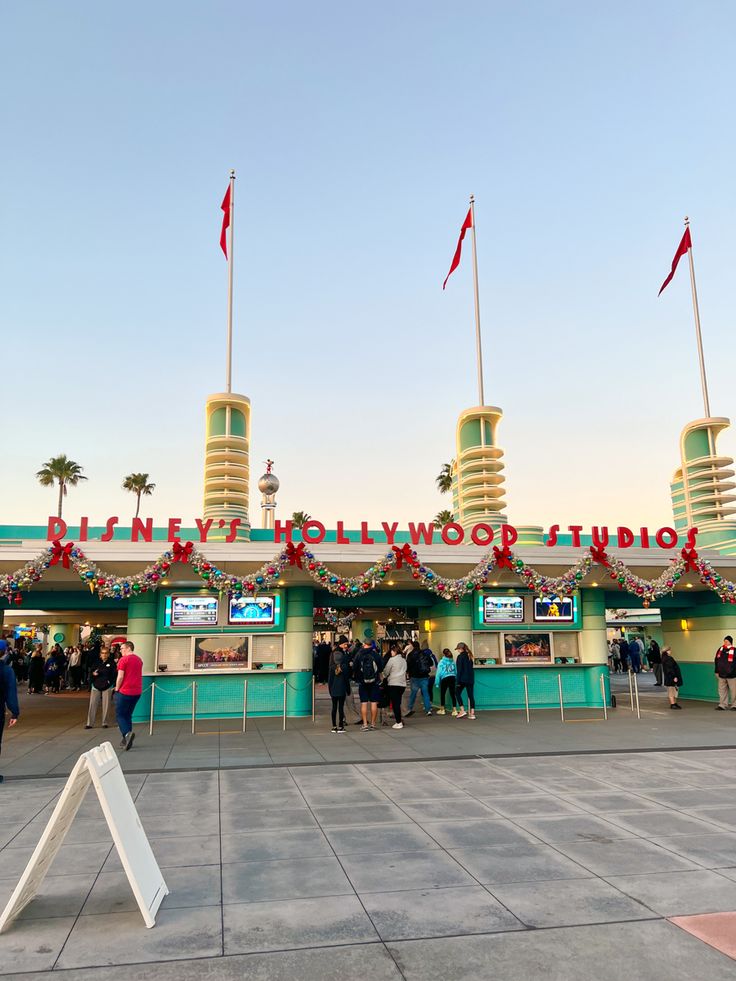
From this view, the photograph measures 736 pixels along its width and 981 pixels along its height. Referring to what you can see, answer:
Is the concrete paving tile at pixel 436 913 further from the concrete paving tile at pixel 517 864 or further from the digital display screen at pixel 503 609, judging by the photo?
the digital display screen at pixel 503 609

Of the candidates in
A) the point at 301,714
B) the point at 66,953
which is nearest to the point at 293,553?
the point at 301,714

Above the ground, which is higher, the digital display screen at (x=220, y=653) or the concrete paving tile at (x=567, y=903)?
the digital display screen at (x=220, y=653)

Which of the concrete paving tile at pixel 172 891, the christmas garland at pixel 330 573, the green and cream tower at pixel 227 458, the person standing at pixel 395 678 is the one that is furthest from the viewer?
the green and cream tower at pixel 227 458

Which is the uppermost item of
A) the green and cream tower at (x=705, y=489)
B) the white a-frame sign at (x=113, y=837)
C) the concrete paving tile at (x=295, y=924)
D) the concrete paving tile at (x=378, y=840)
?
the green and cream tower at (x=705, y=489)

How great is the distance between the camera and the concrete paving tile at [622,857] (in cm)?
617

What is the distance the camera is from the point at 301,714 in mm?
18547

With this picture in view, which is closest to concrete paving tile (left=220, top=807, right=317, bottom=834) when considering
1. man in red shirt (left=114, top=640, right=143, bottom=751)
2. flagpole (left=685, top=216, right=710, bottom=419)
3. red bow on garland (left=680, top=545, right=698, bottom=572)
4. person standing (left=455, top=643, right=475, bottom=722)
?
man in red shirt (left=114, top=640, right=143, bottom=751)

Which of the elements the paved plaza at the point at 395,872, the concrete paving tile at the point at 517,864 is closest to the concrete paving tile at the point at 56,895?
the paved plaza at the point at 395,872

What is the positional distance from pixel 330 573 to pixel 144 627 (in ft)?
16.9

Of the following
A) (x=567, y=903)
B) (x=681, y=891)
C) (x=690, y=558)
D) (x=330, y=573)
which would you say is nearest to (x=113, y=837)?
(x=567, y=903)

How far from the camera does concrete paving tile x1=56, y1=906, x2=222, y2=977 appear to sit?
450 cm

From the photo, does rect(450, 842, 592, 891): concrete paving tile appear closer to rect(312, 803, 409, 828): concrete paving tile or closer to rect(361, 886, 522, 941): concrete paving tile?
rect(361, 886, 522, 941): concrete paving tile

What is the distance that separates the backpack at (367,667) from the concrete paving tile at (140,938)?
1015 cm

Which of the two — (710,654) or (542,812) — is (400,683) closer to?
(542,812)
